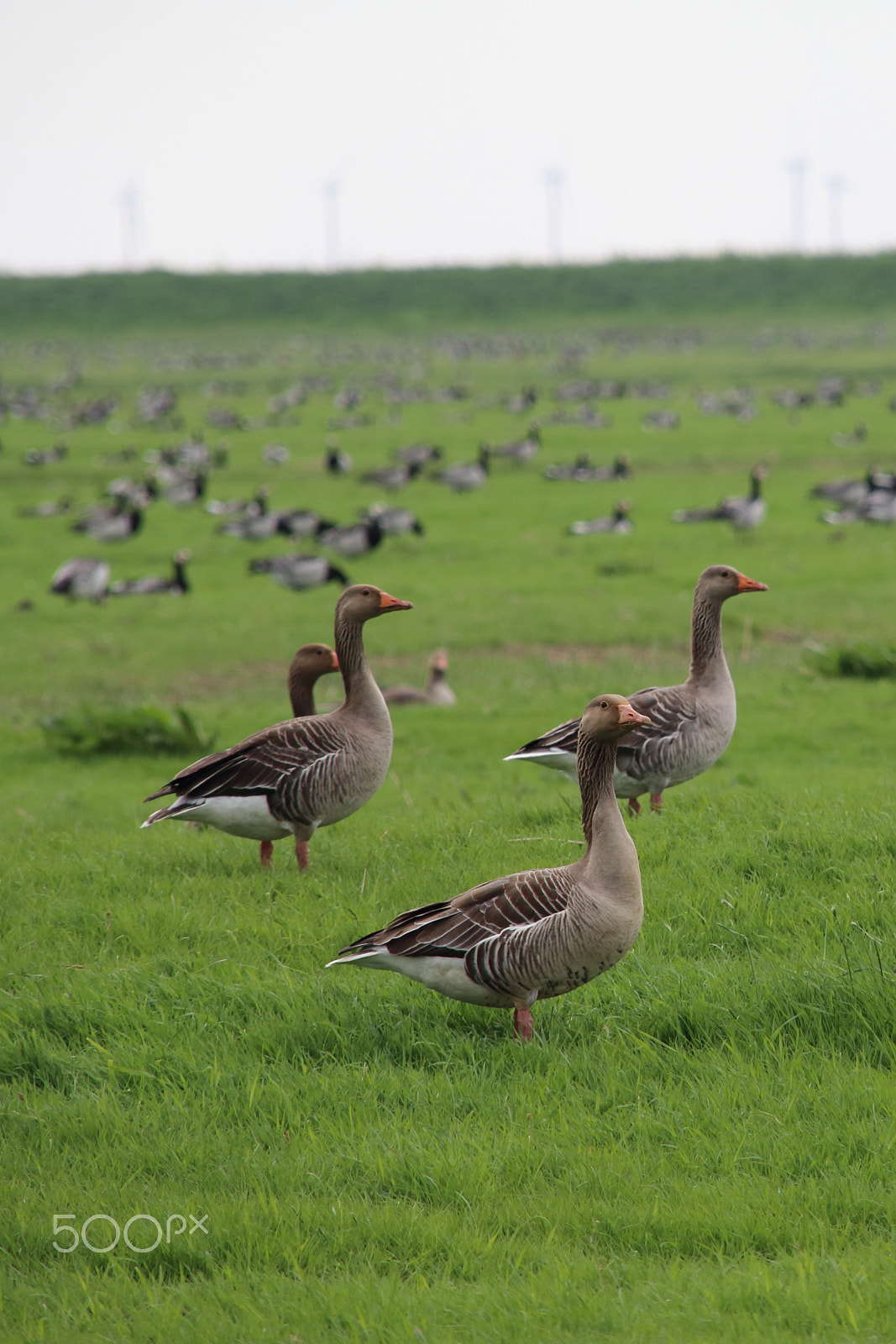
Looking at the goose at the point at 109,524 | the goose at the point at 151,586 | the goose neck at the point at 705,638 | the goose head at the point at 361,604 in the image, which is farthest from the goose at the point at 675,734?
the goose at the point at 109,524

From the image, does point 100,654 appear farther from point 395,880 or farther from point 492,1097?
point 492,1097

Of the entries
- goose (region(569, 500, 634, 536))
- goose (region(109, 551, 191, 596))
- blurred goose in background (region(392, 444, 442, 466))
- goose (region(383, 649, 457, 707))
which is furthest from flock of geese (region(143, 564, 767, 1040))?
blurred goose in background (region(392, 444, 442, 466))

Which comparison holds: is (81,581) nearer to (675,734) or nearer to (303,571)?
(303,571)

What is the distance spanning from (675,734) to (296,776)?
2.47 meters

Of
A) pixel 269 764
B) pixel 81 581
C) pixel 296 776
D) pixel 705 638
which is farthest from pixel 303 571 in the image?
pixel 296 776

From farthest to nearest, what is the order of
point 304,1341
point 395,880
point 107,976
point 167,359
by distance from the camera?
1. point 167,359
2. point 395,880
3. point 107,976
4. point 304,1341

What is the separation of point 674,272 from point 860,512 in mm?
64828

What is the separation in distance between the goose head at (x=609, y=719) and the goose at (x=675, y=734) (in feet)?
7.25

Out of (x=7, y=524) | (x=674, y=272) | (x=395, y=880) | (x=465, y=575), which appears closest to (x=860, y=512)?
(x=465, y=575)

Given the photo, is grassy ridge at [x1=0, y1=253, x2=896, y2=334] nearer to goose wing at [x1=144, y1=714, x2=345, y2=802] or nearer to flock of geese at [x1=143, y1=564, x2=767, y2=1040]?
flock of geese at [x1=143, y1=564, x2=767, y2=1040]

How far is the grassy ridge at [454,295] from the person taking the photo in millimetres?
82375

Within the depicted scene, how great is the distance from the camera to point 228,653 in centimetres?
1883

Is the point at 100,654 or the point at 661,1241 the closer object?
the point at 661,1241

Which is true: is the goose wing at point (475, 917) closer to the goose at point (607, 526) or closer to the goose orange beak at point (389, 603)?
the goose orange beak at point (389, 603)
